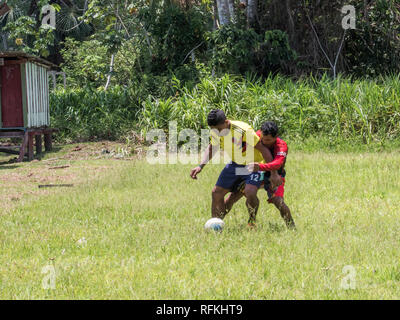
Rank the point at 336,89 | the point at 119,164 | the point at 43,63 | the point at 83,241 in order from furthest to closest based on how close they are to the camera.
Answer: the point at 43,63, the point at 336,89, the point at 119,164, the point at 83,241

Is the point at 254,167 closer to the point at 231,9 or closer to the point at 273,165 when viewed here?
the point at 273,165

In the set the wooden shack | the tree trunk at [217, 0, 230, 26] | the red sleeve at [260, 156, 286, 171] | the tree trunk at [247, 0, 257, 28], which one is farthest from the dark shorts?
the tree trunk at [247, 0, 257, 28]

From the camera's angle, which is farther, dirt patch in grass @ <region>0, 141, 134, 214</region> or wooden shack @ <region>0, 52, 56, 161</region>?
wooden shack @ <region>0, 52, 56, 161</region>

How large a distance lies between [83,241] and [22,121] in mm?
9394

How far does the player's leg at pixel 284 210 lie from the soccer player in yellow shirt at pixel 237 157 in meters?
0.21

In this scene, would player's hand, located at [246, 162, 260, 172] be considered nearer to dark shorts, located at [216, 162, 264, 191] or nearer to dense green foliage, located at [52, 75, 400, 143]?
dark shorts, located at [216, 162, 264, 191]

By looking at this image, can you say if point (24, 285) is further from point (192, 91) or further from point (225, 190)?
point (192, 91)

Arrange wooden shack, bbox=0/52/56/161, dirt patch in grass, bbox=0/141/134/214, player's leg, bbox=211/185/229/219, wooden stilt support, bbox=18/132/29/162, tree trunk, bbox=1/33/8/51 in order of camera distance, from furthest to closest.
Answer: tree trunk, bbox=1/33/8/51, wooden shack, bbox=0/52/56/161, wooden stilt support, bbox=18/132/29/162, dirt patch in grass, bbox=0/141/134/214, player's leg, bbox=211/185/229/219

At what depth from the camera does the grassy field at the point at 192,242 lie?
15.7 feet

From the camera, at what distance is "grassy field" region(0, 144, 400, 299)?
478cm

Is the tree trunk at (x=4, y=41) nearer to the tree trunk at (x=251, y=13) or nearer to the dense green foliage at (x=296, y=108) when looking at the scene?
the dense green foliage at (x=296, y=108)

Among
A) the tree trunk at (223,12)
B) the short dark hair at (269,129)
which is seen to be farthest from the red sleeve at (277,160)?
the tree trunk at (223,12)
